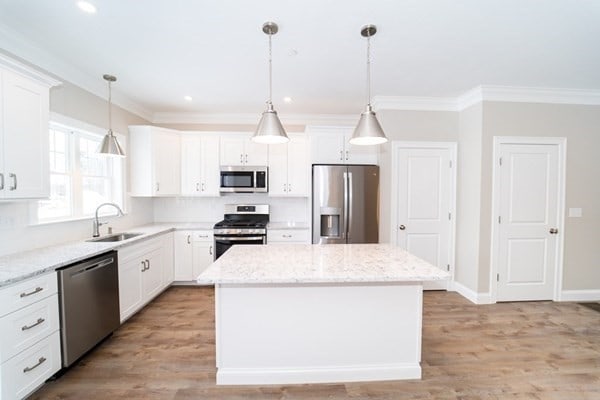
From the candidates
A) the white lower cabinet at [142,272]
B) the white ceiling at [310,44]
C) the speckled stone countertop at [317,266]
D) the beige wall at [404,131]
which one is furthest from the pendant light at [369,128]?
the white lower cabinet at [142,272]

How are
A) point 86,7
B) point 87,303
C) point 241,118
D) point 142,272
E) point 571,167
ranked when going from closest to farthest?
point 86,7 < point 87,303 < point 142,272 < point 571,167 < point 241,118

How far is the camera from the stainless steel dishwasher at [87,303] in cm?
203

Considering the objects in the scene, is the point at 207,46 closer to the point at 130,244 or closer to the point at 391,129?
the point at 130,244

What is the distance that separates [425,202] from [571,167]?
5.98 feet

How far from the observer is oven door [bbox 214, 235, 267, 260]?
12.8 feet

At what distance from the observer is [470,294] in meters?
3.54

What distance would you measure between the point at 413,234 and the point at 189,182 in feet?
11.4

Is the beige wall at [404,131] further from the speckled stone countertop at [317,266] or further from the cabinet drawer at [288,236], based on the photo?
the speckled stone countertop at [317,266]

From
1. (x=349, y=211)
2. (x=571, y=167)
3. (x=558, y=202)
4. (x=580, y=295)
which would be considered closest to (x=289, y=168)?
(x=349, y=211)

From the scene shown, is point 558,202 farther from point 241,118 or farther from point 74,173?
point 74,173

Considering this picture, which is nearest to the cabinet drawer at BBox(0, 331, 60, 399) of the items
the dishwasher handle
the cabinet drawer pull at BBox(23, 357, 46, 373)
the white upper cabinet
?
the cabinet drawer pull at BBox(23, 357, 46, 373)

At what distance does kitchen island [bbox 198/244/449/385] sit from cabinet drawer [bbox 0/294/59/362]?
3.89 ft

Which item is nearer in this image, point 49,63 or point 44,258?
point 44,258

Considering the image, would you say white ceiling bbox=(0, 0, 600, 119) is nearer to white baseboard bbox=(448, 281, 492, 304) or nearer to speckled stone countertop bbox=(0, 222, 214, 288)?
A: speckled stone countertop bbox=(0, 222, 214, 288)
